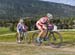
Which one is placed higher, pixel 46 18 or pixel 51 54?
pixel 46 18

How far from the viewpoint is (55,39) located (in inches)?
584

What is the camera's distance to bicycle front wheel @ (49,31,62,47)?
1468cm

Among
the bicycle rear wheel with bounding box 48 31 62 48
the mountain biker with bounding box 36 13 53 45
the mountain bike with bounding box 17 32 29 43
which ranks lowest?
the mountain bike with bounding box 17 32 29 43

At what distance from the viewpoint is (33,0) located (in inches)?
6122

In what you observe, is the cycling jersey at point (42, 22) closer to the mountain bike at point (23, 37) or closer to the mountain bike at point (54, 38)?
the mountain bike at point (54, 38)

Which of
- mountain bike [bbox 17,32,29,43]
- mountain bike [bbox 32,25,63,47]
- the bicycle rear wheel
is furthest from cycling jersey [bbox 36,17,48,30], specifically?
mountain bike [bbox 17,32,29,43]

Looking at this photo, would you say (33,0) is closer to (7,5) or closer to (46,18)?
(7,5)

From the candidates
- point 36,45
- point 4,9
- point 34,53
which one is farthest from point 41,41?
point 4,9

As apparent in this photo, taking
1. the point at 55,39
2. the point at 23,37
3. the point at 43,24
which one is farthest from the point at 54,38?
the point at 23,37

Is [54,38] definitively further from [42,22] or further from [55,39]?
[42,22]

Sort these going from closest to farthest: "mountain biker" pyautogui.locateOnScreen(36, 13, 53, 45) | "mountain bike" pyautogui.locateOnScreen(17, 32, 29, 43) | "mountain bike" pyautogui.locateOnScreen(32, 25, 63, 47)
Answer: "mountain bike" pyautogui.locateOnScreen(32, 25, 63, 47), "mountain biker" pyautogui.locateOnScreen(36, 13, 53, 45), "mountain bike" pyautogui.locateOnScreen(17, 32, 29, 43)

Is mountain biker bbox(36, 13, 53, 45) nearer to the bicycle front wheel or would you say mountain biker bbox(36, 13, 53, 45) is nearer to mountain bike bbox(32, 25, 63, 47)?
mountain bike bbox(32, 25, 63, 47)

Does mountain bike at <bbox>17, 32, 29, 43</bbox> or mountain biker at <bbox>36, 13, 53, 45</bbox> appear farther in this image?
mountain bike at <bbox>17, 32, 29, 43</bbox>

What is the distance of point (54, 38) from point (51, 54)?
9.68 ft
